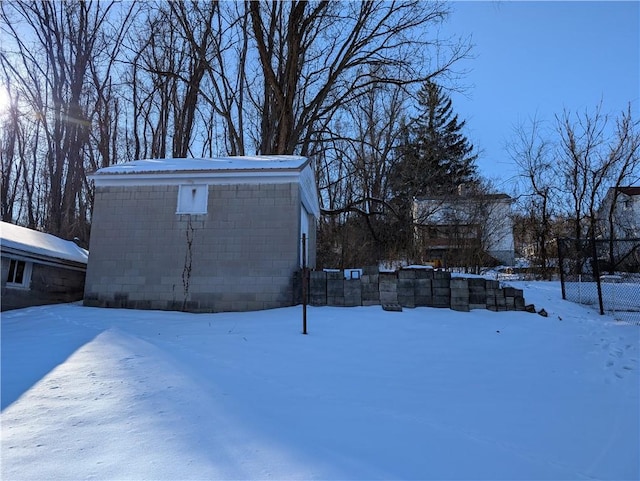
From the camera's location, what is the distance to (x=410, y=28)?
14578 mm

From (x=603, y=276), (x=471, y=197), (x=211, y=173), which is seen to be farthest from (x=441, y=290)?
(x=471, y=197)

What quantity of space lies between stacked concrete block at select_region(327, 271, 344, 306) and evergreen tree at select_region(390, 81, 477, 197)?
11.5m

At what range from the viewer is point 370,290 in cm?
780

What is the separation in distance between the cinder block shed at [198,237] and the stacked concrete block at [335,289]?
84 centimetres

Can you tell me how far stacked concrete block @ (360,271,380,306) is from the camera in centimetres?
775

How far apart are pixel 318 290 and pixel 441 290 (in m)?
2.49

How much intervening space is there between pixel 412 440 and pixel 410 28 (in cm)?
1550

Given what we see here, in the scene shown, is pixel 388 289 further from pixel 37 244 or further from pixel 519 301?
pixel 37 244

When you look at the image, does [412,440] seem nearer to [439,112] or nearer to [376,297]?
[376,297]

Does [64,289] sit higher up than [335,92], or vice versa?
[335,92]

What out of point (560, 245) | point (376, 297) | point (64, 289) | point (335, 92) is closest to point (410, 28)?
point (335, 92)

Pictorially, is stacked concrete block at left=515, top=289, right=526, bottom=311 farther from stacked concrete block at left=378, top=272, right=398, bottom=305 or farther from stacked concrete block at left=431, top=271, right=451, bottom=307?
stacked concrete block at left=378, top=272, right=398, bottom=305

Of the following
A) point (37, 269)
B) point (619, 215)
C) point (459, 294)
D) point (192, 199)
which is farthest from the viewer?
point (619, 215)

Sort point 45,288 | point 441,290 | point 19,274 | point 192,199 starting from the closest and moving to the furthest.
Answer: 1. point 441,290
2. point 19,274
3. point 192,199
4. point 45,288
